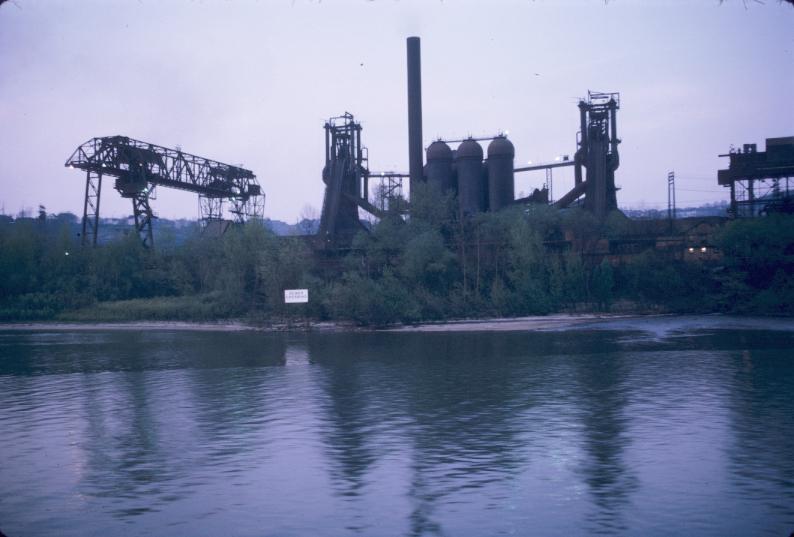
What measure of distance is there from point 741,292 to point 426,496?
141ft

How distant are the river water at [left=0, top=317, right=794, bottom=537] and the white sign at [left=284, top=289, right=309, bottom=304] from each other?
64.3 ft

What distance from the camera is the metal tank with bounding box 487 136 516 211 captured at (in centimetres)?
5816

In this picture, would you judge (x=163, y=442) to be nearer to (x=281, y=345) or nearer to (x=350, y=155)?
(x=281, y=345)

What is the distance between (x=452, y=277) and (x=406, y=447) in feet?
122

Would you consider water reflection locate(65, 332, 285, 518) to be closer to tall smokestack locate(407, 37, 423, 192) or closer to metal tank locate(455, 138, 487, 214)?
metal tank locate(455, 138, 487, 214)

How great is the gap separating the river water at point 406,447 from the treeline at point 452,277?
21.0m

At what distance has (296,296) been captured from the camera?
4591 cm

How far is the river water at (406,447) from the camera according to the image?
8953 mm

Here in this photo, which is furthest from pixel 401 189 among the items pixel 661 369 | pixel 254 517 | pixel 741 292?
pixel 254 517

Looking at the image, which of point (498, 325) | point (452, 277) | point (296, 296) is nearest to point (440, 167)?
point (452, 277)

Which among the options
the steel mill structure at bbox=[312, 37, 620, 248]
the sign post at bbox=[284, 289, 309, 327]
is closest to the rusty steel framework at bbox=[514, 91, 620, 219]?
the steel mill structure at bbox=[312, 37, 620, 248]

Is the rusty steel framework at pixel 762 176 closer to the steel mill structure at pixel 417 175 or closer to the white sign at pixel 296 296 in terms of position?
the steel mill structure at pixel 417 175

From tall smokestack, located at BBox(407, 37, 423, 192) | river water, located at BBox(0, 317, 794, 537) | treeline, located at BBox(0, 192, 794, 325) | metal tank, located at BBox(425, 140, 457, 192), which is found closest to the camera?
river water, located at BBox(0, 317, 794, 537)

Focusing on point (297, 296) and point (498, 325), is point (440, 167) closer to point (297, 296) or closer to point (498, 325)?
point (297, 296)
